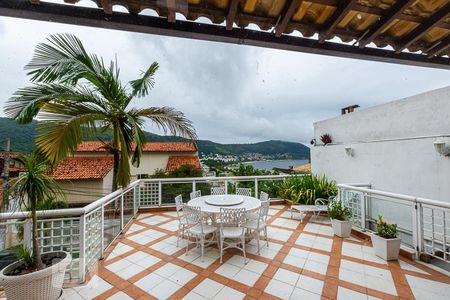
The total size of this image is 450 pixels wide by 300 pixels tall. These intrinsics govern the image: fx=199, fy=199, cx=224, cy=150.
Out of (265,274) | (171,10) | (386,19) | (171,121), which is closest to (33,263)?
(265,274)

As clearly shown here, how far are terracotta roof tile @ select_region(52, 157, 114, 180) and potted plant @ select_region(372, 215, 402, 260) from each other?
50.6ft

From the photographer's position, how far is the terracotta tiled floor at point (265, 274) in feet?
7.89

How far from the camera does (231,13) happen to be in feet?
3.87

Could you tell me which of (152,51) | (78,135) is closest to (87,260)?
(78,135)

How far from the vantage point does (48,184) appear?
226cm

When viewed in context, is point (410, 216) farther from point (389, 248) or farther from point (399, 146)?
point (389, 248)

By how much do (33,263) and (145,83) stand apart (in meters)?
3.70

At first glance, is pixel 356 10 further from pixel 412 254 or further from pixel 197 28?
pixel 412 254

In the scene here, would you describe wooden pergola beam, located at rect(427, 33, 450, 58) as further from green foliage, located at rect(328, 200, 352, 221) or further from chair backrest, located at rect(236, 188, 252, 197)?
chair backrest, located at rect(236, 188, 252, 197)

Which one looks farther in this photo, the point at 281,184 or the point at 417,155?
the point at 281,184

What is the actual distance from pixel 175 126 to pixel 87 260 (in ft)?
9.47

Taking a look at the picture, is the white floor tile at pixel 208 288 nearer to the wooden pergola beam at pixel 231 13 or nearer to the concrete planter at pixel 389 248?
the concrete planter at pixel 389 248

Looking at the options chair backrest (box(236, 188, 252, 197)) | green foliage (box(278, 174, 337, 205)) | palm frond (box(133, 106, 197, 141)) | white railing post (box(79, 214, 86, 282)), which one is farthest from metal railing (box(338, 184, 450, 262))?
white railing post (box(79, 214, 86, 282))

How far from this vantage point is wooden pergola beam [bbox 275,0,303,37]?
1140 mm
